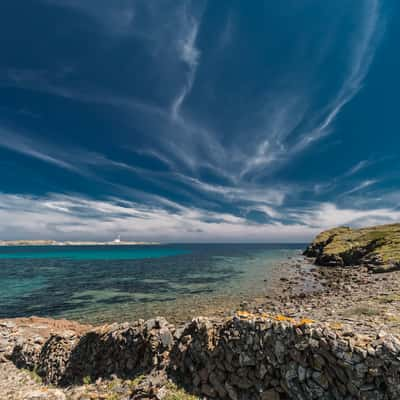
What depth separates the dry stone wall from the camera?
7.17 m

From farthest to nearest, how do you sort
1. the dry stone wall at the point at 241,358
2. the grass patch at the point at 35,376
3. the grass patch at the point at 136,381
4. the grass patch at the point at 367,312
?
the grass patch at the point at 367,312
the grass patch at the point at 35,376
the grass patch at the point at 136,381
the dry stone wall at the point at 241,358

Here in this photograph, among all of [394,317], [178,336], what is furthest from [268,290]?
[178,336]

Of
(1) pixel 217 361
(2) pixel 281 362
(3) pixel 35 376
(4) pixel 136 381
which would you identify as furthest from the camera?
(3) pixel 35 376

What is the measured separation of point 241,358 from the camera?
31.0ft

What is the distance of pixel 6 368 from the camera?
1416 cm

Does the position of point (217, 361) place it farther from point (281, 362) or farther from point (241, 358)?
point (281, 362)

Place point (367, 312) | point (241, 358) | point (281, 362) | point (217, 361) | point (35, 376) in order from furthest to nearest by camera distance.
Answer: point (367, 312) < point (35, 376) < point (217, 361) < point (241, 358) < point (281, 362)

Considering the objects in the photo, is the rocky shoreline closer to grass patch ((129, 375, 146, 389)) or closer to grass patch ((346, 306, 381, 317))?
grass patch ((129, 375, 146, 389))

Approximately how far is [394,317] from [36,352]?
22869 millimetres

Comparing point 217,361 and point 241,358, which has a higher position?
point 241,358

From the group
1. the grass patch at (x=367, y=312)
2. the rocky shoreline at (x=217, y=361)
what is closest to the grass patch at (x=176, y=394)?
the rocky shoreline at (x=217, y=361)

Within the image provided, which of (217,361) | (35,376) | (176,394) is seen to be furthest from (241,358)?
(35,376)

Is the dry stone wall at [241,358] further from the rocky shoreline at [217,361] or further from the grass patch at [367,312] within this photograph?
the grass patch at [367,312]

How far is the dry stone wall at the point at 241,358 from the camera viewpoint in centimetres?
717
